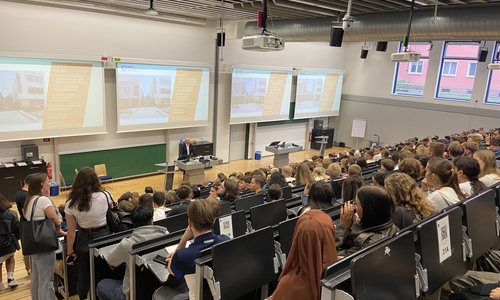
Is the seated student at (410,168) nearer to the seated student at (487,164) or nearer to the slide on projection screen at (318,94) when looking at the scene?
the seated student at (487,164)

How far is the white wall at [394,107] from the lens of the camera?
10500mm

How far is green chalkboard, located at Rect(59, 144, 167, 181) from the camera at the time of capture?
7832 millimetres

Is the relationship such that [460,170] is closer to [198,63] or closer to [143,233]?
[143,233]

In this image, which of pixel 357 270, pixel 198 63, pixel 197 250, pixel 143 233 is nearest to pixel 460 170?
pixel 357 270

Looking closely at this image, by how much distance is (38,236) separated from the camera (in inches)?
121

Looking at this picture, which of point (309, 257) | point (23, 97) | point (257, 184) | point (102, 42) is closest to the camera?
point (309, 257)

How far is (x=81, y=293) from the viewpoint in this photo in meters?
3.18

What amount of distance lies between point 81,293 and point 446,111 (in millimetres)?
11344

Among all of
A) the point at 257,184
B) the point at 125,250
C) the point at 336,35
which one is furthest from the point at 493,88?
the point at 125,250

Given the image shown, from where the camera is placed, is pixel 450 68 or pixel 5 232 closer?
pixel 5 232

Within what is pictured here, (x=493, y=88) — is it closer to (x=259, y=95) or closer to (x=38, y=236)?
(x=259, y=95)

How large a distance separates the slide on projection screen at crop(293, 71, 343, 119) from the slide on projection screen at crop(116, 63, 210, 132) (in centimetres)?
380

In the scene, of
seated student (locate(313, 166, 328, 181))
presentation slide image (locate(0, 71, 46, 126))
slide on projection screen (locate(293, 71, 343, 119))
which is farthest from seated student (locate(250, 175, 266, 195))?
slide on projection screen (locate(293, 71, 343, 119))

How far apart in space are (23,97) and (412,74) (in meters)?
11.3
